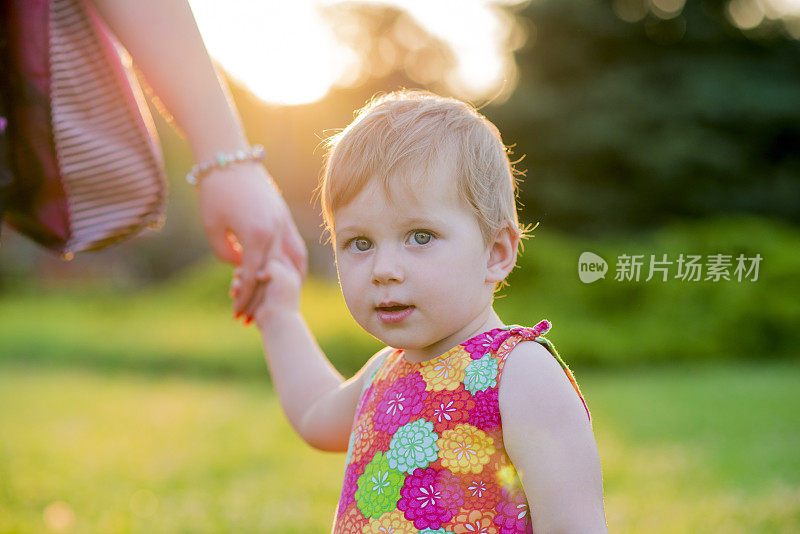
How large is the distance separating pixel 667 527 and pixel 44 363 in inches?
306

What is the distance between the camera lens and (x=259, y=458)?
4.81 meters

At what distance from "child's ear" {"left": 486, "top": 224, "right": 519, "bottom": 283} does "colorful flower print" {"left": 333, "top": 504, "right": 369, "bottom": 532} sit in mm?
466

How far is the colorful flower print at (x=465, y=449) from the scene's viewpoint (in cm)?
130

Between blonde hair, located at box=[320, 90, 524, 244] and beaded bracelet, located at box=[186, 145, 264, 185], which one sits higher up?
beaded bracelet, located at box=[186, 145, 264, 185]

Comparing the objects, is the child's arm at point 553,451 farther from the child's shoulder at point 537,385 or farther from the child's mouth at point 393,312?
the child's mouth at point 393,312

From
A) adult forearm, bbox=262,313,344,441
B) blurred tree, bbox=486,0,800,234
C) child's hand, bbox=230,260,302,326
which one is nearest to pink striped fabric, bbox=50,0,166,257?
child's hand, bbox=230,260,302,326

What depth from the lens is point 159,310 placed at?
1181cm

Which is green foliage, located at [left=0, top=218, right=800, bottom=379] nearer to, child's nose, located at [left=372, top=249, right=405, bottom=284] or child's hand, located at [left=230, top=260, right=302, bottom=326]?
child's hand, located at [left=230, top=260, right=302, bottom=326]

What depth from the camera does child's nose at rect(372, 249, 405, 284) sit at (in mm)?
1320

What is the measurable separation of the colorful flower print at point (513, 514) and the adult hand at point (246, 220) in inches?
33.5

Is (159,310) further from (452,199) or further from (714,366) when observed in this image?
(452,199)

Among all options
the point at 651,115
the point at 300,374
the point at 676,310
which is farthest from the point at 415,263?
the point at 651,115

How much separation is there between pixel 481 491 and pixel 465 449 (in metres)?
0.07

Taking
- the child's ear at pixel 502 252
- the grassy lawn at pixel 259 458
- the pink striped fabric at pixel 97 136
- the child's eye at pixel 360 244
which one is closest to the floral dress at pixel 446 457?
the child's ear at pixel 502 252
